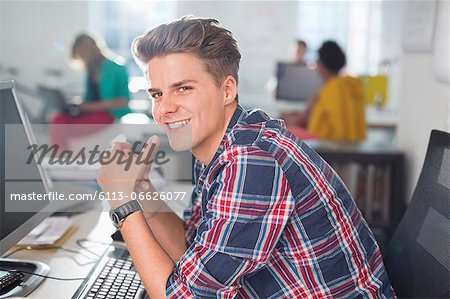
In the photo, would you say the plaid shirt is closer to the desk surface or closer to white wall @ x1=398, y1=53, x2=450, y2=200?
the desk surface

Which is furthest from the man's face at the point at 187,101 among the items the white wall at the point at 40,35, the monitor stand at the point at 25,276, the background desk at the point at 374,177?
the white wall at the point at 40,35

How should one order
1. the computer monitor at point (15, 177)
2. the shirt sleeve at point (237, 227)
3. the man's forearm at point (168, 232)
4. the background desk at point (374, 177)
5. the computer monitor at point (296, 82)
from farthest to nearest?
the computer monitor at point (296, 82) → the background desk at point (374, 177) → the man's forearm at point (168, 232) → the computer monitor at point (15, 177) → the shirt sleeve at point (237, 227)

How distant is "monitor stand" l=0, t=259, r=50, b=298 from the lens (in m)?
1.29

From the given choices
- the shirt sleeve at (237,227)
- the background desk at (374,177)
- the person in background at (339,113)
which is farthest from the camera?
the person in background at (339,113)

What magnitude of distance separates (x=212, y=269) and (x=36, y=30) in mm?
6345

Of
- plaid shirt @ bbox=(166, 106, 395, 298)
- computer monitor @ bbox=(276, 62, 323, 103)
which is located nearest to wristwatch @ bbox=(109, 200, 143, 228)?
plaid shirt @ bbox=(166, 106, 395, 298)

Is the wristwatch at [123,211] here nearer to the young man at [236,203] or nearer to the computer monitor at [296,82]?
the young man at [236,203]

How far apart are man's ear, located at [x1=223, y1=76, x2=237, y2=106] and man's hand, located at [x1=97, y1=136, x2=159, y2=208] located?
232mm

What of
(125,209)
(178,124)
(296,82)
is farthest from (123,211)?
(296,82)

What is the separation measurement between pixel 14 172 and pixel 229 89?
1.85 ft

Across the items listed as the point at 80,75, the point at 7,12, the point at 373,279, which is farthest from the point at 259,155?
the point at 7,12

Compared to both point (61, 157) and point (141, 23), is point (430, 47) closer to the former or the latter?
point (61, 157)

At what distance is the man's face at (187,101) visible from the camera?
1266 mm

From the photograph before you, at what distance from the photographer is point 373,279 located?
1303mm
